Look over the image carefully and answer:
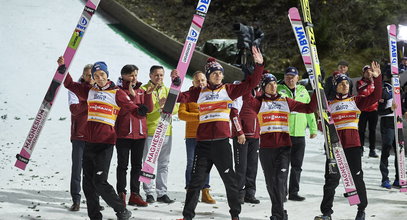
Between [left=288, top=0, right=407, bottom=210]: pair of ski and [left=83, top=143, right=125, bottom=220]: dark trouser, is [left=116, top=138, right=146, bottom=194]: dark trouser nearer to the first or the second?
[left=83, top=143, right=125, bottom=220]: dark trouser

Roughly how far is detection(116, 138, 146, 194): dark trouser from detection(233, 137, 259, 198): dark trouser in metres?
1.18

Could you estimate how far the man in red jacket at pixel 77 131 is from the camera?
738 centimetres

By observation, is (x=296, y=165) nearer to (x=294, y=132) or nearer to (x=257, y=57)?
(x=294, y=132)

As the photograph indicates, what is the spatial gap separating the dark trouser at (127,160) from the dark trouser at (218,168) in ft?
4.10

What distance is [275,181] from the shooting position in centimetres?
693

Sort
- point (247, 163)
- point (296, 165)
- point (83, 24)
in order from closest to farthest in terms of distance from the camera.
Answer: point (83, 24)
point (247, 163)
point (296, 165)

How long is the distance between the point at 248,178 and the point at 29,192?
9.16 ft

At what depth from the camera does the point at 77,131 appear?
7.60 m

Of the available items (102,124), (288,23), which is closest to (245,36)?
(288,23)

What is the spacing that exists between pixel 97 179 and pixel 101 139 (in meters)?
0.41

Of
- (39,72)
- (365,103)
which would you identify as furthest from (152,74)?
(39,72)

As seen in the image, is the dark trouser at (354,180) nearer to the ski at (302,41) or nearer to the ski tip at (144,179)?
the ski at (302,41)

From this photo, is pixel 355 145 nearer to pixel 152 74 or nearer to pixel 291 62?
pixel 152 74

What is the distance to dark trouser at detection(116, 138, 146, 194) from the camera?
7707mm
